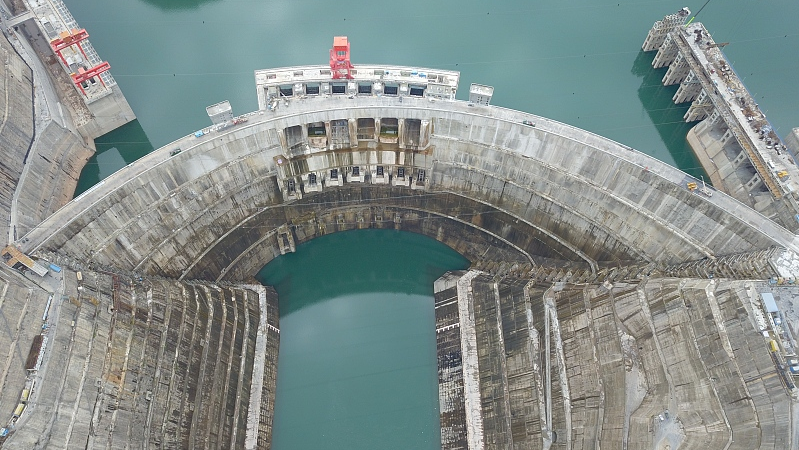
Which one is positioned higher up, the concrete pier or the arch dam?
the concrete pier

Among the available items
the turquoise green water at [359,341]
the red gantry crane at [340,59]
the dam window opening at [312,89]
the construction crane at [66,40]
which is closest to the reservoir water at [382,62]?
the turquoise green water at [359,341]

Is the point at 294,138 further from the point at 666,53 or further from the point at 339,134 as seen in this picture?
the point at 666,53

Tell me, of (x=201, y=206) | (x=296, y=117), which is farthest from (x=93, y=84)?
(x=296, y=117)

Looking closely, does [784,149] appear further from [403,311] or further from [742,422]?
[403,311]

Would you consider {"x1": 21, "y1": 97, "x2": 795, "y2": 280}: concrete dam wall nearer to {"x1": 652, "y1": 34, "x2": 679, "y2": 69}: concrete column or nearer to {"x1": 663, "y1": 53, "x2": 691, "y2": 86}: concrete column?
{"x1": 663, "y1": 53, "x2": 691, "y2": 86}: concrete column

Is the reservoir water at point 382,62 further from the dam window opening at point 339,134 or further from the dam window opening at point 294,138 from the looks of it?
the dam window opening at point 294,138

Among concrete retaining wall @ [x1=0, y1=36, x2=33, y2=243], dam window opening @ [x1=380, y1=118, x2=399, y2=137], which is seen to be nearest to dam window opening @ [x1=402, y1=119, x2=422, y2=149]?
dam window opening @ [x1=380, y1=118, x2=399, y2=137]
